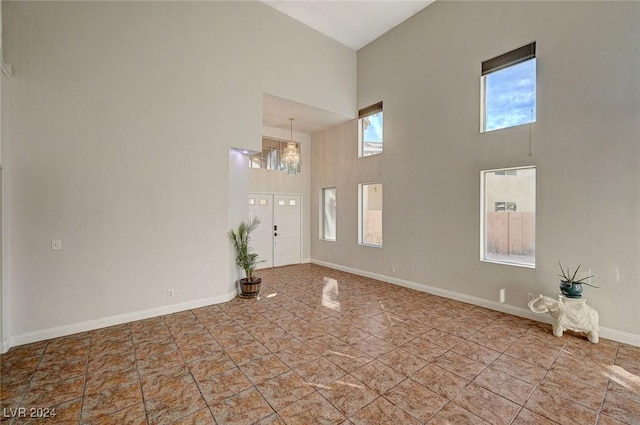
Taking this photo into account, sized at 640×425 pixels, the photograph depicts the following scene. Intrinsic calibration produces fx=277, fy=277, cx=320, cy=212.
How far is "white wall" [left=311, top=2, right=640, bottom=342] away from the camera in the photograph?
326 cm

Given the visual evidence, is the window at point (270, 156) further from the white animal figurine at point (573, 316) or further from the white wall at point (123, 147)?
the white animal figurine at point (573, 316)

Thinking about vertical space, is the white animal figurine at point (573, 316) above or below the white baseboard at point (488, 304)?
above

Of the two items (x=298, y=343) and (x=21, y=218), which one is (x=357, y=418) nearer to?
(x=298, y=343)

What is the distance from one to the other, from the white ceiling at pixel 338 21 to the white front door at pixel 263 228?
202cm

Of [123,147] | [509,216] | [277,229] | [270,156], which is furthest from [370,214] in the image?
[123,147]

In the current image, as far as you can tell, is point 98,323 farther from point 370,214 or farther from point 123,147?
point 370,214

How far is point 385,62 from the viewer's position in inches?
239

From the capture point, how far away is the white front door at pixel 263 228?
714cm

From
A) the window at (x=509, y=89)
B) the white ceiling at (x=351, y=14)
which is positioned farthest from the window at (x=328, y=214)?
the window at (x=509, y=89)

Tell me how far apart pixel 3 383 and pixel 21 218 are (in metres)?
1.75

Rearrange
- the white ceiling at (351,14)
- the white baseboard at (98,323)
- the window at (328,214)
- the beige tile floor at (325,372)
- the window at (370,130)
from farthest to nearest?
the window at (328,214) → the window at (370,130) → the white ceiling at (351,14) → the white baseboard at (98,323) → the beige tile floor at (325,372)

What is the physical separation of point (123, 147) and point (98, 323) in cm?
237

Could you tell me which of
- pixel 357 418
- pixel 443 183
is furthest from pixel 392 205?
pixel 357 418

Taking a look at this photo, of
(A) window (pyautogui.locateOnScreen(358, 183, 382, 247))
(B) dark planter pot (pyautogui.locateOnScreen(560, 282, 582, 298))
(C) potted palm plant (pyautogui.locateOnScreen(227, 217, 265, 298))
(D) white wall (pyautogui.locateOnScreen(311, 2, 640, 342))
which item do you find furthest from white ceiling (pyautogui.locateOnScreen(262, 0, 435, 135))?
(B) dark planter pot (pyautogui.locateOnScreen(560, 282, 582, 298))
